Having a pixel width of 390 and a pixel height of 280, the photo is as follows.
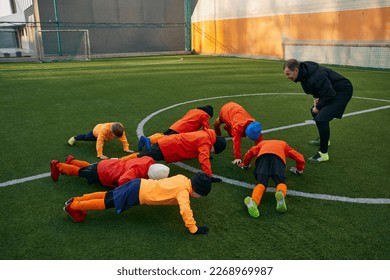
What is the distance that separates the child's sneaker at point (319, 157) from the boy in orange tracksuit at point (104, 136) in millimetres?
3157

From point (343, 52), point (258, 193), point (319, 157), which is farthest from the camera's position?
point (343, 52)

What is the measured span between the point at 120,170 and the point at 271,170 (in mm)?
2013

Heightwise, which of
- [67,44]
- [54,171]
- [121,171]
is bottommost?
[54,171]

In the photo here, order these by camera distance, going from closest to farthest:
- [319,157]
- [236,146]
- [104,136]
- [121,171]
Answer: [121,171] → [236,146] → [319,157] → [104,136]

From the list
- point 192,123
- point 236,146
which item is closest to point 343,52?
point 192,123

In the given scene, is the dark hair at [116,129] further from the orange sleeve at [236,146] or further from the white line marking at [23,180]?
the orange sleeve at [236,146]

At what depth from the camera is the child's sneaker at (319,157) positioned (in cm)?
589

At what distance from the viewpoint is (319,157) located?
592 centimetres

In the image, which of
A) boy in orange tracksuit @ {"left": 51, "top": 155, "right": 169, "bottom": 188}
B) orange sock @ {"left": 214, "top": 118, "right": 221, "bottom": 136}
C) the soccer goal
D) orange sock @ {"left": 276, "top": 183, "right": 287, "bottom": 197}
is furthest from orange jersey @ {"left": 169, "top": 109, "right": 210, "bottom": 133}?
the soccer goal

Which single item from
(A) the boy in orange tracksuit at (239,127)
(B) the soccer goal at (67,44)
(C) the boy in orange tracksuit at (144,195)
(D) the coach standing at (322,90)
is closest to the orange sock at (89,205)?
(C) the boy in orange tracksuit at (144,195)

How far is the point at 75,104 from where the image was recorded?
34.5 feet

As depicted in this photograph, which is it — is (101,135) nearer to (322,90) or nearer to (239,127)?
(239,127)
